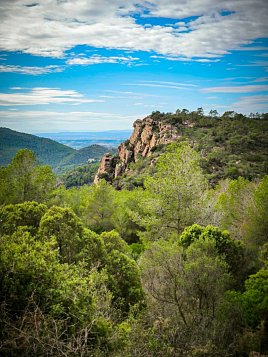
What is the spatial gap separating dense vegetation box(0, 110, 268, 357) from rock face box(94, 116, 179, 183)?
2368 inches

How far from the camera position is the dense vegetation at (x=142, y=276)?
6.99 meters

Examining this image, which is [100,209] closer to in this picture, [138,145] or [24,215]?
[24,215]

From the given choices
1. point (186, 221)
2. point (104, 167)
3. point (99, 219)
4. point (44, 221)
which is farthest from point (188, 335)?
point (104, 167)

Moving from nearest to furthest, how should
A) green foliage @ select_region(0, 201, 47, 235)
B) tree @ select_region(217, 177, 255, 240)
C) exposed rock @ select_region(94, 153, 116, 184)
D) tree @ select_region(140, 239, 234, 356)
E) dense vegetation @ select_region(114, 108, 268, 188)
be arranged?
tree @ select_region(140, 239, 234, 356), green foliage @ select_region(0, 201, 47, 235), tree @ select_region(217, 177, 255, 240), dense vegetation @ select_region(114, 108, 268, 188), exposed rock @ select_region(94, 153, 116, 184)

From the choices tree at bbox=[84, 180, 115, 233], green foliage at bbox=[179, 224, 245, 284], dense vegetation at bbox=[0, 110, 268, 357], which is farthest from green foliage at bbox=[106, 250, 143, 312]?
tree at bbox=[84, 180, 115, 233]

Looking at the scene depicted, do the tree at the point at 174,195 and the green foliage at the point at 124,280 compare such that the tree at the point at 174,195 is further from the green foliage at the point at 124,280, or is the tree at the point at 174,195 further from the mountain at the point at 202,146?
the mountain at the point at 202,146

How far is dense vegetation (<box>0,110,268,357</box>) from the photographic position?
22.9 feet

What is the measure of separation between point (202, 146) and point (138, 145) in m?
28.1

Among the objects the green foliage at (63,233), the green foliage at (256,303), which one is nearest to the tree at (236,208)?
the green foliage at (256,303)

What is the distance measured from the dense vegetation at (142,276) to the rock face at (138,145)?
197 ft

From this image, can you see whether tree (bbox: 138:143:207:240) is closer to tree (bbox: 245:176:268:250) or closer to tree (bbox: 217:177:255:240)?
tree (bbox: 245:176:268:250)

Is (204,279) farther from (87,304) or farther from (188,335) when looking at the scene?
(87,304)

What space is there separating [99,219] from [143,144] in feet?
209

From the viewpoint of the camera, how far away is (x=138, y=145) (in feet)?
300
